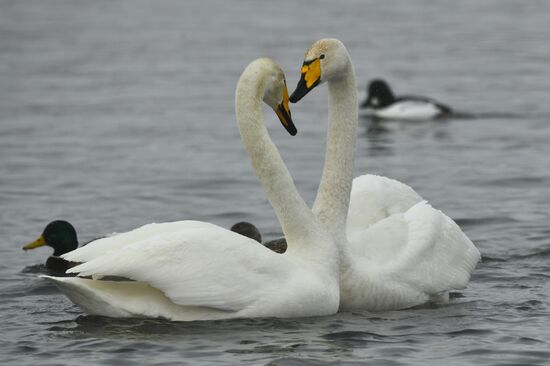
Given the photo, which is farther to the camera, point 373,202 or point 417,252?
point 373,202

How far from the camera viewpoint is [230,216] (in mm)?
16078

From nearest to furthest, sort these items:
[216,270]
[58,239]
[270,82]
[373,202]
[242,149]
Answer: [216,270]
[270,82]
[373,202]
[58,239]
[242,149]

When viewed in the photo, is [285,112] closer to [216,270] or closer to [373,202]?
[216,270]

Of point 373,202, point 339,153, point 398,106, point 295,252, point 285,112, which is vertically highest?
point 398,106

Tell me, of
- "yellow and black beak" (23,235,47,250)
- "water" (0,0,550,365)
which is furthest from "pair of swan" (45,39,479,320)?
"yellow and black beak" (23,235,47,250)

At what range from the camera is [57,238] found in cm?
1405

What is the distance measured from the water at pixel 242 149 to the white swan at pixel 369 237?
218 millimetres

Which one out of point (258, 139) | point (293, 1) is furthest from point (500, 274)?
point (293, 1)

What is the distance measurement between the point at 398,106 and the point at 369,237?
45.5 ft

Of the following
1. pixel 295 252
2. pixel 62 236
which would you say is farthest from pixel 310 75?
pixel 62 236

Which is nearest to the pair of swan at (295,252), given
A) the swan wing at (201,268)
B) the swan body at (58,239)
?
the swan wing at (201,268)

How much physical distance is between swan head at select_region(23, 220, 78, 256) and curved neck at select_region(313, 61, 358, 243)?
3.68 m

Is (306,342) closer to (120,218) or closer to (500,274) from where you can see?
(500,274)

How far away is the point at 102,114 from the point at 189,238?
46.6 ft
